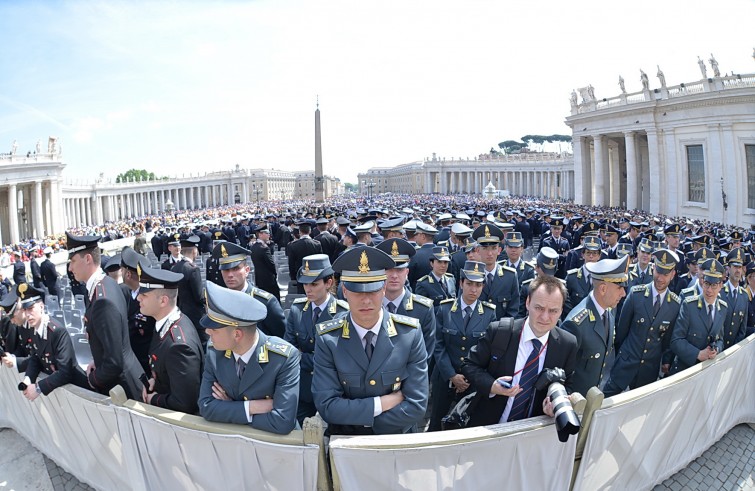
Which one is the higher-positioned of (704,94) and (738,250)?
(704,94)

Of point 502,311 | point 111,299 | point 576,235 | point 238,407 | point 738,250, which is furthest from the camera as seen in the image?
point 576,235

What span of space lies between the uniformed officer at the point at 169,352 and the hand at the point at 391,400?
1447 millimetres

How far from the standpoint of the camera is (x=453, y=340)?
4914mm

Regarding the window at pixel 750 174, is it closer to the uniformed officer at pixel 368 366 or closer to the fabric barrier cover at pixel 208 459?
the uniformed officer at pixel 368 366

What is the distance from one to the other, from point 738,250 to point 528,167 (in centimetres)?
8669

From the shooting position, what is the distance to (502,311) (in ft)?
20.6

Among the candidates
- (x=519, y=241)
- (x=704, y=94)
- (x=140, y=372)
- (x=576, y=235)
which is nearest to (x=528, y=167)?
(x=704, y=94)

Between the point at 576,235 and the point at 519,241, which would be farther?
the point at 576,235

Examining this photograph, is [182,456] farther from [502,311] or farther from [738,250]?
[738,250]

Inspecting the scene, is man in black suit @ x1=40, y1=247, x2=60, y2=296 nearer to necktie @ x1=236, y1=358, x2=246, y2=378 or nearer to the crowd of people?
the crowd of people

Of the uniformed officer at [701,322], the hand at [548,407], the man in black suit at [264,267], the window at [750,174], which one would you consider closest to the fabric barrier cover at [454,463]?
the hand at [548,407]

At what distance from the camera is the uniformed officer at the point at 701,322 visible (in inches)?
194

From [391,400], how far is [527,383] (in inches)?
41.3

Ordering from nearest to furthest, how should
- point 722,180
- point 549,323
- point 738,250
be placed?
point 549,323
point 738,250
point 722,180
